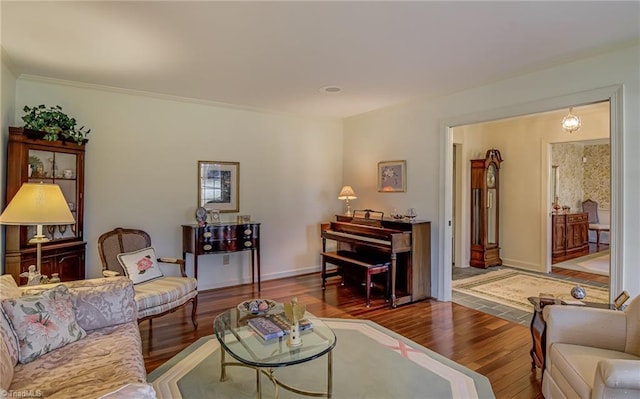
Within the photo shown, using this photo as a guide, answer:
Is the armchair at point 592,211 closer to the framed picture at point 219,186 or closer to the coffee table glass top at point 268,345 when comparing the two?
the framed picture at point 219,186

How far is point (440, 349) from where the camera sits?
10.0ft

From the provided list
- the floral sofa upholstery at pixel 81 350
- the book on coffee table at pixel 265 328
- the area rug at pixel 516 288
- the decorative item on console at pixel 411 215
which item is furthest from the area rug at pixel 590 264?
the floral sofa upholstery at pixel 81 350

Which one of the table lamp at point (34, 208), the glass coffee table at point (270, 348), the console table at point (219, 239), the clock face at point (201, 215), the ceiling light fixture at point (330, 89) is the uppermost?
the ceiling light fixture at point (330, 89)

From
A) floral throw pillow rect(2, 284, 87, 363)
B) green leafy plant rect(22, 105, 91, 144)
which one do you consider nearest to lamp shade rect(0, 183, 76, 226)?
floral throw pillow rect(2, 284, 87, 363)

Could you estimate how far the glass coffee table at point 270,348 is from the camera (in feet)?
6.75

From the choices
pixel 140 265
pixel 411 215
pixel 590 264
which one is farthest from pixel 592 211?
pixel 140 265

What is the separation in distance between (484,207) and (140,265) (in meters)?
5.49

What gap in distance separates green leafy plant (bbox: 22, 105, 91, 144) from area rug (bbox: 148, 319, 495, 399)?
2497 mm

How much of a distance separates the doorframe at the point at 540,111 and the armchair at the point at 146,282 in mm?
2954

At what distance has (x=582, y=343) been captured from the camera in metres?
2.15

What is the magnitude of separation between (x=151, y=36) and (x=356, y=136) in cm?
362

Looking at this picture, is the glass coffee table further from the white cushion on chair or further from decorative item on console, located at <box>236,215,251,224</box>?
decorative item on console, located at <box>236,215,251,224</box>

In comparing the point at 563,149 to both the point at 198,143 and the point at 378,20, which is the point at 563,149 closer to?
the point at 378,20

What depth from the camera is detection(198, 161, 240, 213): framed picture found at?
15.9ft
